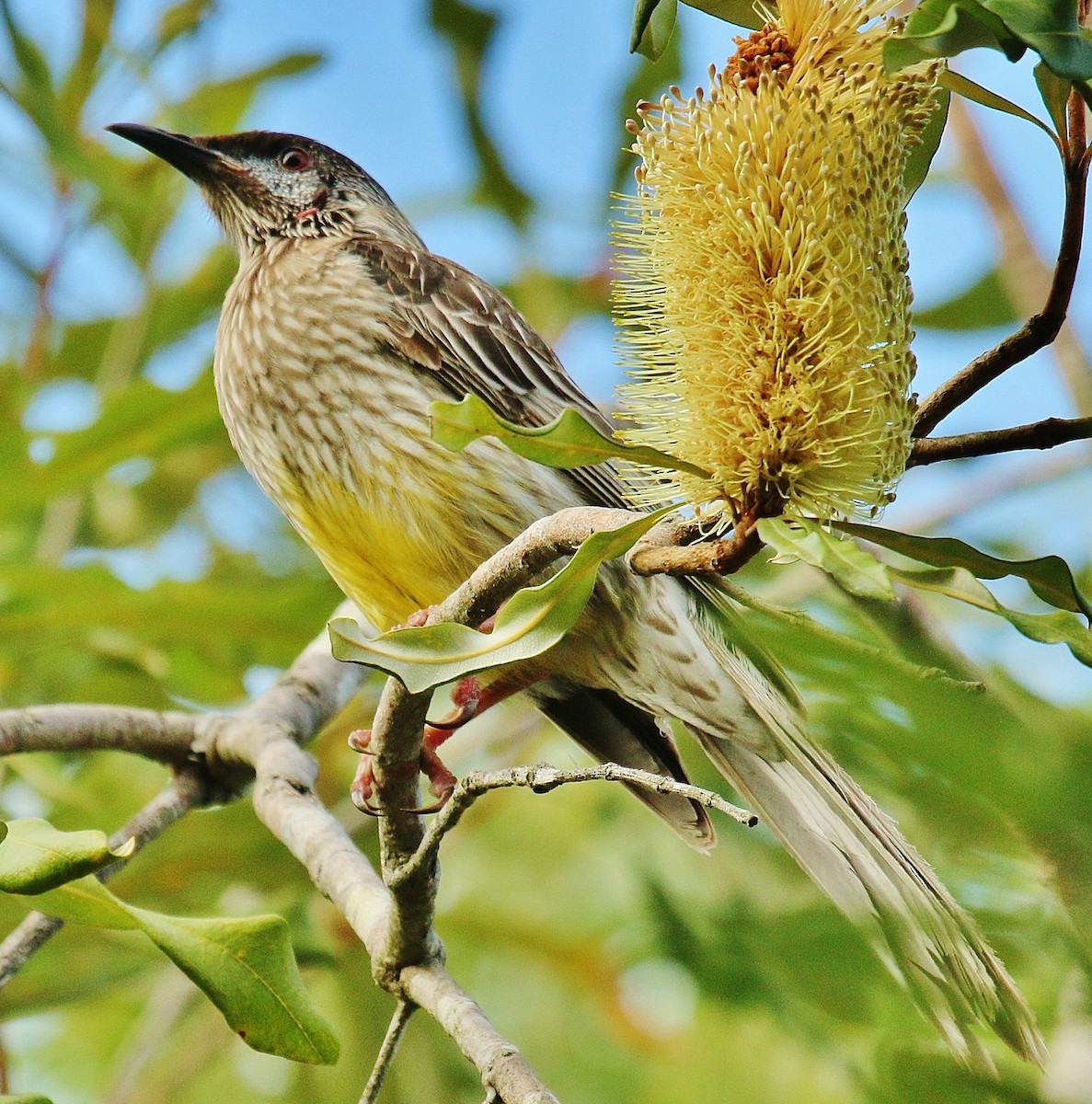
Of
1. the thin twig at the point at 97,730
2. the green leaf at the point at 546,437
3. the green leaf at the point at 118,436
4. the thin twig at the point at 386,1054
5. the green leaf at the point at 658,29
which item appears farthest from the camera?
the green leaf at the point at 118,436

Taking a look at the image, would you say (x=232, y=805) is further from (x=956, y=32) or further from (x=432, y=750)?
(x=956, y=32)

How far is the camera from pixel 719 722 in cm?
299

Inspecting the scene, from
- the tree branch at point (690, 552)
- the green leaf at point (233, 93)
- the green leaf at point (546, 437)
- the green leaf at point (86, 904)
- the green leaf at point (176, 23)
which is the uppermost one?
the green leaf at point (176, 23)

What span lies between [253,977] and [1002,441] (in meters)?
1.14

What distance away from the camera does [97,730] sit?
295 centimetres

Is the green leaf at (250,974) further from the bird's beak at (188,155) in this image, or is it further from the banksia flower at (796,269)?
the bird's beak at (188,155)

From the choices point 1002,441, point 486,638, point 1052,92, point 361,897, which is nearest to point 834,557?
point 1002,441

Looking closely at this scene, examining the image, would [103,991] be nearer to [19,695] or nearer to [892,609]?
[19,695]

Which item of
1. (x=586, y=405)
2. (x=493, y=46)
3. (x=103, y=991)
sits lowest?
(x=103, y=991)

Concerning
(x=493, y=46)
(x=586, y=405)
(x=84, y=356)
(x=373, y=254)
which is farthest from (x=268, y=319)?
(x=84, y=356)

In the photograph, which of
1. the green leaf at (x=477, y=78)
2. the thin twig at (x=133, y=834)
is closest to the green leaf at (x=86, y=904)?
the thin twig at (x=133, y=834)

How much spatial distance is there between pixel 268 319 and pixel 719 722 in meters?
1.52

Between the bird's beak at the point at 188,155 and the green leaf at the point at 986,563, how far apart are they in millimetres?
3094

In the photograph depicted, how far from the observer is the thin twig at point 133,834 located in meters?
2.35
